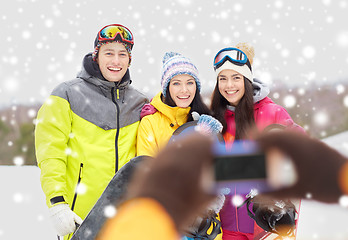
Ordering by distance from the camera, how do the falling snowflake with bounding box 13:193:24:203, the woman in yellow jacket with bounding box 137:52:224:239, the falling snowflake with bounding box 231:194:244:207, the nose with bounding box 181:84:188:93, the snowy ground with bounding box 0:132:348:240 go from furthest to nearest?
1. the falling snowflake with bounding box 13:193:24:203
2. the snowy ground with bounding box 0:132:348:240
3. the nose with bounding box 181:84:188:93
4. the woman in yellow jacket with bounding box 137:52:224:239
5. the falling snowflake with bounding box 231:194:244:207

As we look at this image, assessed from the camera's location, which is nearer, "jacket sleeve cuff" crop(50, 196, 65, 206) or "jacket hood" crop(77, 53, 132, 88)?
"jacket sleeve cuff" crop(50, 196, 65, 206)

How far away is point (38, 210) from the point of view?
5.95m

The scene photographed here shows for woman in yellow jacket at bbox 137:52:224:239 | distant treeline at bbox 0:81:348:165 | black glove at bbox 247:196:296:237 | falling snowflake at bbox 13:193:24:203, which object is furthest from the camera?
distant treeline at bbox 0:81:348:165

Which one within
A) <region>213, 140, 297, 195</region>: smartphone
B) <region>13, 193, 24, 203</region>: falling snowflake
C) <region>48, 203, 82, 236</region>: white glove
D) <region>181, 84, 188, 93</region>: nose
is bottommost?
<region>13, 193, 24, 203</region>: falling snowflake

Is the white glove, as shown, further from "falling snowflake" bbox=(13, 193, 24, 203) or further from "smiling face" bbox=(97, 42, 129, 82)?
"falling snowflake" bbox=(13, 193, 24, 203)

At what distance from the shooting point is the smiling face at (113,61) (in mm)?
2146

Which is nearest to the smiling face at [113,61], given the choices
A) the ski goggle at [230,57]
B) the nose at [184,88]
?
the nose at [184,88]

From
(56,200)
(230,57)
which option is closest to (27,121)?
(56,200)

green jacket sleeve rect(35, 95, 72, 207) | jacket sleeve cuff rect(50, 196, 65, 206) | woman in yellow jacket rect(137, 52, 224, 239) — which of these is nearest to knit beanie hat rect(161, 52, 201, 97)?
woman in yellow jacket rect(137, 52, 224, 239)

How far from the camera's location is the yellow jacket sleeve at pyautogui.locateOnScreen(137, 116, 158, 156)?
1887 mm

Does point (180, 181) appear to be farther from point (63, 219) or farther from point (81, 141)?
point (81, 141)

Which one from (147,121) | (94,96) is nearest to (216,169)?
(147,121)

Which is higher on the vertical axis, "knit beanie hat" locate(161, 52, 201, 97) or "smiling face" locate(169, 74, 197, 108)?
"knit beanie hat" locate(161, 52, 201, 97)

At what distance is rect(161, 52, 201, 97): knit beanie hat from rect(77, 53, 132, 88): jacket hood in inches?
11.3
